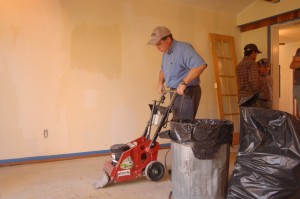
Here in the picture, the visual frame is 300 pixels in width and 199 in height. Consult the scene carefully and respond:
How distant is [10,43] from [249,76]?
9.71 feet

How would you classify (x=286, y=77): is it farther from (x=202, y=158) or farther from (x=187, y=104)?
(x=202, y=158)

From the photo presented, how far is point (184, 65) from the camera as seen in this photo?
245 cm

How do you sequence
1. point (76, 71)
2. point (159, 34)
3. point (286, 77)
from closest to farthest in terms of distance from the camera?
1. point (159, 34)
2. point (76, 71)
3. point (286, 77)

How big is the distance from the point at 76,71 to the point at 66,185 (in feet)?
5.12

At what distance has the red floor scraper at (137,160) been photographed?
94.2 inches

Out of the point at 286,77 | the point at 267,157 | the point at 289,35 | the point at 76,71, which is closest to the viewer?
the point at 267,157

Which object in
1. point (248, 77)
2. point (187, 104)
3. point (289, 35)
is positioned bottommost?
point (187, 104)

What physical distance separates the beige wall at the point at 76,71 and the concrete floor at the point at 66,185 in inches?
16.7

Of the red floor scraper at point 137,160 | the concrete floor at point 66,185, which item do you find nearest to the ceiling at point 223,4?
the red floor scraper at point 137,160

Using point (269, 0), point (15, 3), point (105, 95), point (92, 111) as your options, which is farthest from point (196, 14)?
point (15, 3)

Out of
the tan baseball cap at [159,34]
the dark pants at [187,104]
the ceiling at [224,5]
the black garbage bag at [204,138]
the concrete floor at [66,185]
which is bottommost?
the concrete floor at [66,185]

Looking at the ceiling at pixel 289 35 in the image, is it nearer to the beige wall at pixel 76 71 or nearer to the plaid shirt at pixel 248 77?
the plaid shirt at pixel 248 77

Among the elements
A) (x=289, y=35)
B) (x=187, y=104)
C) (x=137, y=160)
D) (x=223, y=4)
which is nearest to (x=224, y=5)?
(x=223, y=4)

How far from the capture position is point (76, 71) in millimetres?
3566
